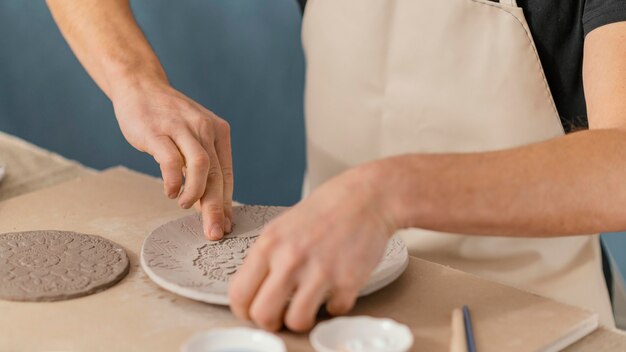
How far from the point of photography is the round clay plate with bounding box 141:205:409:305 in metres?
1.07

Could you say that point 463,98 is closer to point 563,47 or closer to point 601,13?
point 563,47

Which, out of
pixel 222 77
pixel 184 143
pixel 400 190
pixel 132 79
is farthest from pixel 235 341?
pixel 222 77

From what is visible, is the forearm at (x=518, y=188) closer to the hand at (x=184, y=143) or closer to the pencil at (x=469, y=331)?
the pencil at (x=469, y=331)

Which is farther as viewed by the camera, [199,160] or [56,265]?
[199,160]

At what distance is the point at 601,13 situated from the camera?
1.24 meters

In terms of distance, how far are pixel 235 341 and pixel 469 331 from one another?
26 centimetres

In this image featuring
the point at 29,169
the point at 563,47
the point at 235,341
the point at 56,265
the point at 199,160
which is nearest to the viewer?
the point at 235,341

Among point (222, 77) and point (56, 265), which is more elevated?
point (56, 265)

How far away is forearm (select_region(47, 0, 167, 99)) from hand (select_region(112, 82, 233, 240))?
1.7 inches

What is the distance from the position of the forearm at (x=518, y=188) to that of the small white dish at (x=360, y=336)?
111 mm

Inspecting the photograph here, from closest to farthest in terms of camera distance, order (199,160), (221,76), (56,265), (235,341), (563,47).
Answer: (235,341)
(56,265)
(199,160)
(563,47)
(221,76)

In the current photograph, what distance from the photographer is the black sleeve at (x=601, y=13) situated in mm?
1215

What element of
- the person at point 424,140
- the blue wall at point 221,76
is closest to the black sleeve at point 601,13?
the person at point 424,140

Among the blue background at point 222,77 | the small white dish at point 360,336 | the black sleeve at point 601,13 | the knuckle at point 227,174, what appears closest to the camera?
the small white dish at point 360,336
